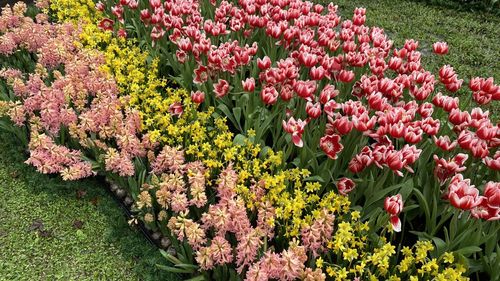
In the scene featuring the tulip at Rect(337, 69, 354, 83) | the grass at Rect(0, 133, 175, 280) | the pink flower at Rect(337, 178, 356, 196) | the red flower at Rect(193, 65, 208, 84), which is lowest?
the grass at Rect(0, 133, 175, 280)

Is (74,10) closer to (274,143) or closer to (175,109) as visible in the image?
(175,109)

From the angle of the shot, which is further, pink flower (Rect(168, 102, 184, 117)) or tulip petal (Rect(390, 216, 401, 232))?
pink flower (Rect(168, 102, 184, 117))

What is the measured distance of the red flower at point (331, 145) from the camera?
3.04m

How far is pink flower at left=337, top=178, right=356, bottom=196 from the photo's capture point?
9.78 ft

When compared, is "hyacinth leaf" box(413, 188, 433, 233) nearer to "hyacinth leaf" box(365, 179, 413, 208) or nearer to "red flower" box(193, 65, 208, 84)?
"hyacinth leaf" box(365, 179, 413, 208)

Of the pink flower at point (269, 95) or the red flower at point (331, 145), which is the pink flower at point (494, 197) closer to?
the red flower at point (331, 145)

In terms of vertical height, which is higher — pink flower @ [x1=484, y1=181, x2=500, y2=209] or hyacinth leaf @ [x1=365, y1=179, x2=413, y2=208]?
pink flower @ [x1=484, y1=181, x2=500, y2=209]

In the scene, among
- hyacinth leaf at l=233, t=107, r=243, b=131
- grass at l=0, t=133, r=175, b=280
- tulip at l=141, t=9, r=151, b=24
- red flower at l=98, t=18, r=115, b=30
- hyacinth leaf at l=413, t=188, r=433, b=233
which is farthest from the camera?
red flower at l=98, t=18, r=115, b=30

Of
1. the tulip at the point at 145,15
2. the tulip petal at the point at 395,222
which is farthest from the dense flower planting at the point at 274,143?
the tulip at the point at 145,15

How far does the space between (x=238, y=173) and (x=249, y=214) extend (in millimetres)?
310

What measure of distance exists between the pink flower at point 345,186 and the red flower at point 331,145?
16 cm

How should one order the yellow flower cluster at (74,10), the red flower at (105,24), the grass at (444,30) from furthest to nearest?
1. the grass at (444,30)
2. the yellow flower cluster at (74,10)
3. the red flower at (105,24)

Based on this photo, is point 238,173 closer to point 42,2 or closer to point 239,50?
point 239,50

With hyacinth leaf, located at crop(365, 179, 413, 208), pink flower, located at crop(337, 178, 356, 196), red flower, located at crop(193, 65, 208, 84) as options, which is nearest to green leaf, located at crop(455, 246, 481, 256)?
hyacinth leaf, located at crop(365, 179, 413, 208)
